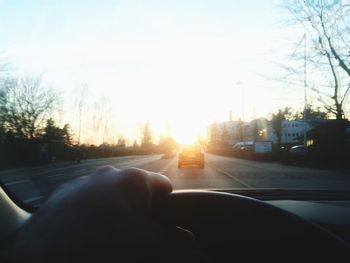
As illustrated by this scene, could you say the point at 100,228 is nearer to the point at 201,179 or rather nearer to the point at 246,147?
the point at 201,179

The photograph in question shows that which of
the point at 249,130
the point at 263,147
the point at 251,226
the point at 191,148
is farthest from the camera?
the point at 249,130

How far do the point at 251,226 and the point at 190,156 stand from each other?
32900 mm

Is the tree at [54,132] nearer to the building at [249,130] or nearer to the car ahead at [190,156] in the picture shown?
the car ahead at [190,156]

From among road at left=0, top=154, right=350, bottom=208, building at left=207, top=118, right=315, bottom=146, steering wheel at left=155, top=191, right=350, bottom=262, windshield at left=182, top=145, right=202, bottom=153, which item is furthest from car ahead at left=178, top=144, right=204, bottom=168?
building at left=207, top=118, right=315, bottom=146

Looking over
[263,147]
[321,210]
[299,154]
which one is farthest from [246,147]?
[321,210]

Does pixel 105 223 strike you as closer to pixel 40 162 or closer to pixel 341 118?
pixel 40 162

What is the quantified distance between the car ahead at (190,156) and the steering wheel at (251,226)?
32.4 metres

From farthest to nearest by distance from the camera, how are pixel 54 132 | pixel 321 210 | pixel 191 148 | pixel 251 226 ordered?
pixel 54 132, pixel 191 148, pixel 321 210, pixel 251 226

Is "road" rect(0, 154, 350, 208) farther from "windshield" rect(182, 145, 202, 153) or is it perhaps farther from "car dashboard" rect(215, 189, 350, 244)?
"windshield" rect(182, 145, 202, 153)

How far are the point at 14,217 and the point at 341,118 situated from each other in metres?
36.9

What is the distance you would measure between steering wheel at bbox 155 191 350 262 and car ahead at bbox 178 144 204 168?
106ft

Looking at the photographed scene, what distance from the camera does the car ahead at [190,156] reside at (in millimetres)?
34316

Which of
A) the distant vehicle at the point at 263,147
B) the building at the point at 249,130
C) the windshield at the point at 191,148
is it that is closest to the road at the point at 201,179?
the windshield at the point at 191,148

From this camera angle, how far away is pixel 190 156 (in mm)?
Result: 34500
